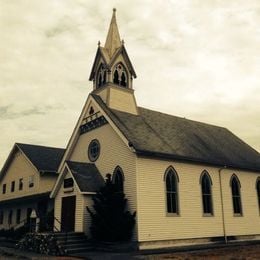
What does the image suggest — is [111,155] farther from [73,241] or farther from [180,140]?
[73,241]

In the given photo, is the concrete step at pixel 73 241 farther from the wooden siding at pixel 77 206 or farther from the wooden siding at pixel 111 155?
the wooden siding at pixel 111 155

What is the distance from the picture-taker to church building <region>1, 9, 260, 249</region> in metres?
23.4

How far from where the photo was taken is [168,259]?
16781mm

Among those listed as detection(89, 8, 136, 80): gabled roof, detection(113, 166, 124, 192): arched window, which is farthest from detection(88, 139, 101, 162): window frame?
detection(89, 8, 136, 80): gabled roof

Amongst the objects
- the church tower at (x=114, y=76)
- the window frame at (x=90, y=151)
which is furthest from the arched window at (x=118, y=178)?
the church tower at (x=114, y=76)

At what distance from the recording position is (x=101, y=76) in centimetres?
2981

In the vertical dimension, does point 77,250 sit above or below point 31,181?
below

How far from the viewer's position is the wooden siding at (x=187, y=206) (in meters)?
22.9

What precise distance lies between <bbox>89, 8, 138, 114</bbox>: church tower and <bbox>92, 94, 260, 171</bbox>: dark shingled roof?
818 millimetres

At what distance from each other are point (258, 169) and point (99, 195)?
15.6m

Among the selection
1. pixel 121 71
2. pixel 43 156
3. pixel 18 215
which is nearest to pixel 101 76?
pixel 121 71

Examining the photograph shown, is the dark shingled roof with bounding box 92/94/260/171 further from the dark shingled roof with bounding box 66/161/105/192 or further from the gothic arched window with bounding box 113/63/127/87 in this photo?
the dark shingled roof with bounding box 66/161/105/192

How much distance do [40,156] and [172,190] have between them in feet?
65.7

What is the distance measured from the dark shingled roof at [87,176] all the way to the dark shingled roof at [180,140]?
4042 mm
